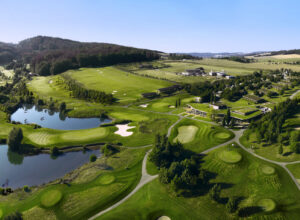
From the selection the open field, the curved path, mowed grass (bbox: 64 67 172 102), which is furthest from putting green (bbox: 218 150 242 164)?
mowed grass (bbox: 64 67 172 102)

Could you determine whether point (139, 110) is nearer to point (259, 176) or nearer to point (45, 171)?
point (45, 171)

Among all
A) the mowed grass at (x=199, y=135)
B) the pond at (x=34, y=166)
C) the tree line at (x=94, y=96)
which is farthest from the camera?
the tree line at (x=94, y=96)

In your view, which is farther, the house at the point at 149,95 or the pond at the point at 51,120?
the house at the point at 149,95

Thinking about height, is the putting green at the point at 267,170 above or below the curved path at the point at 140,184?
above

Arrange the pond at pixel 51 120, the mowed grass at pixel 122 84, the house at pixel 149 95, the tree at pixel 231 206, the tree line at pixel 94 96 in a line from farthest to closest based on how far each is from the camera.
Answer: the mowed grass at pixel 122 84, the house at pixel 149 95, the tree line at pixel 94 96, the pond at pixel 51 120, the tree at pixel 231 206

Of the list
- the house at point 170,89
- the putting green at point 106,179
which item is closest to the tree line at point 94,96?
the house at point 170,89

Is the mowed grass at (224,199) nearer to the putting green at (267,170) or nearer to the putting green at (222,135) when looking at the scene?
the putting green at (267,170)

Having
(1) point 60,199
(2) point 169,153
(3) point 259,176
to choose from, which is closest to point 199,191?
(2) point 169,153
